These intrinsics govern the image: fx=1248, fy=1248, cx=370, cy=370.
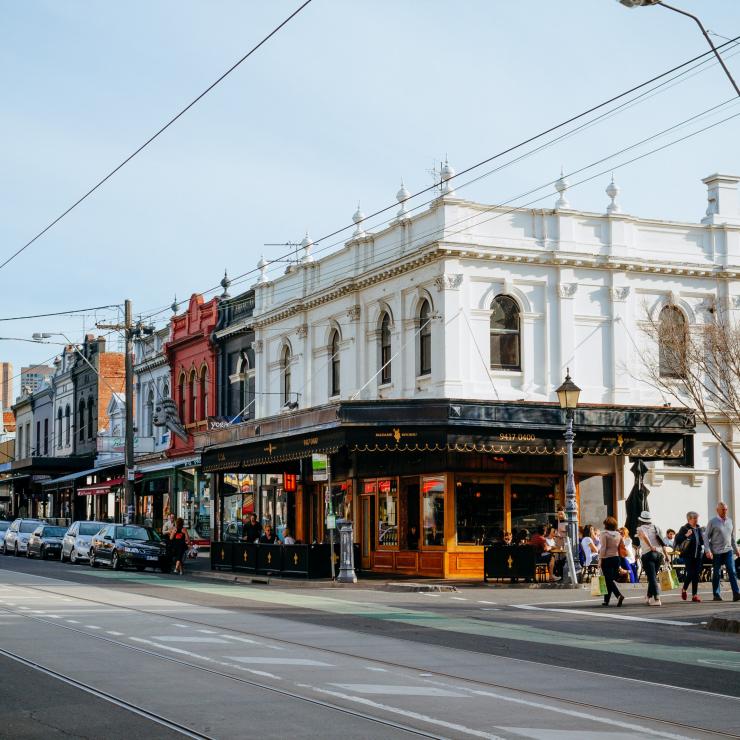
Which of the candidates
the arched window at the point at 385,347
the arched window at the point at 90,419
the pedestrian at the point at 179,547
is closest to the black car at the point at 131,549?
the pedestrian at the point at 179,547

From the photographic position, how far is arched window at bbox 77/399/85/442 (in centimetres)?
6762

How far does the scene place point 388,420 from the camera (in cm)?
3028

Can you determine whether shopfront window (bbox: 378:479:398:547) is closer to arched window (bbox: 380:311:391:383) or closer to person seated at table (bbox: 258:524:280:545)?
arched window (bbox: 380:311:391:383)

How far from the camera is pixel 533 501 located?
32844 millimetres

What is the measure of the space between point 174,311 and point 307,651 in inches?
1594

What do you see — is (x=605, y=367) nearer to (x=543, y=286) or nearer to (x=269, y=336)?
(x=543, y=286)

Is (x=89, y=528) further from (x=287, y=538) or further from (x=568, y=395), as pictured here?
(x=568, y=395)

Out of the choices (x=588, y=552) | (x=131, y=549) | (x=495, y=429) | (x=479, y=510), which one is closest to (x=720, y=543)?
(x=588, y=552)

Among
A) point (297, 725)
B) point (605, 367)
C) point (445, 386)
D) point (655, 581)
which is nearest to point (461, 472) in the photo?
point (445, 386)

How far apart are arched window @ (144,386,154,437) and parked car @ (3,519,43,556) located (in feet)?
28.1

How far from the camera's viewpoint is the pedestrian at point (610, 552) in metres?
22.1

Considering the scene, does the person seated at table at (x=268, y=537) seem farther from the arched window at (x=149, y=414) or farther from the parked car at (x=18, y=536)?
the arched window at (x=149, y=414)

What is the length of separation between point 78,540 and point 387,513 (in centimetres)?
1213

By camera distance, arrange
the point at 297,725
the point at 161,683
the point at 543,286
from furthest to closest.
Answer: the point at 543,286 → the point at 161,683 → the point at 297,725
